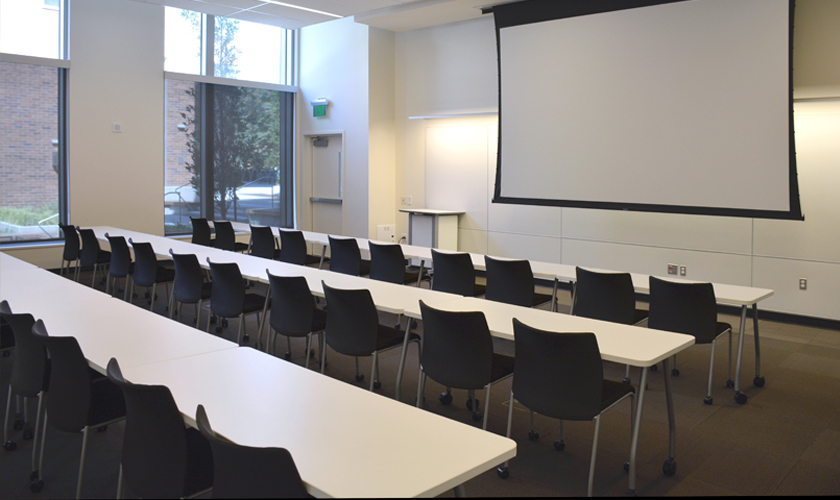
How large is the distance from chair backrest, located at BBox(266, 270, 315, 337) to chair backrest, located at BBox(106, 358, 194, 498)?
6.62 ft

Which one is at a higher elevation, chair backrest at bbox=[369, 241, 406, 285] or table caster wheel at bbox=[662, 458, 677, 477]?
chair backrest at bbox=[369, 241, 406, 285]

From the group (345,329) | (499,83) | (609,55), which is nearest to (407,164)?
(499,83)

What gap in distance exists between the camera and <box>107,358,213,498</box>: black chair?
7.12ft

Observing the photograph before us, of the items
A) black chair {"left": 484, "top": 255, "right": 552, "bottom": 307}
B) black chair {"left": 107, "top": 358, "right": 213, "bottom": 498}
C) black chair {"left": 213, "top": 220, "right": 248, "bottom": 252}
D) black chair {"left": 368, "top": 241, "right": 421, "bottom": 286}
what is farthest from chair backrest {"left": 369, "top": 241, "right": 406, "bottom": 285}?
black chair {"left": 107, "top": 358, "right": 213, "bottom": 498}

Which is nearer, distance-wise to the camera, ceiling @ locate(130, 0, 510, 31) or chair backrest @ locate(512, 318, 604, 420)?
chair backrest @ locate(512, 318, 604, 420)

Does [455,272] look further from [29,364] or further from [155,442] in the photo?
[155,442]

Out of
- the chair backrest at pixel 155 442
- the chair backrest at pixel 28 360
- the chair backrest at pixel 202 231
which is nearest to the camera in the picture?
the chair backrest at pixel 155 442

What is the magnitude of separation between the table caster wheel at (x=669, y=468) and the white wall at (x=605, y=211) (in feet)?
13.4

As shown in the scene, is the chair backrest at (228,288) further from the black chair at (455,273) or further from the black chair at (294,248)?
the black chair at (294,248)

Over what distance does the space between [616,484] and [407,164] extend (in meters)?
7.63

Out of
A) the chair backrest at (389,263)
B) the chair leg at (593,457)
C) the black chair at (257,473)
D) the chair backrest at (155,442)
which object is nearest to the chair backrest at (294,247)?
Result: the chair backrest at (389,263)

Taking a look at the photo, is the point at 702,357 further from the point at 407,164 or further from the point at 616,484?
the point at 407,164

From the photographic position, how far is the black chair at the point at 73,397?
8.97 ft

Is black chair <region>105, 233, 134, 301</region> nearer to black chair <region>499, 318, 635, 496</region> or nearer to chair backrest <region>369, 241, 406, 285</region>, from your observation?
chair backrest <region>369, 241, 406, 285</region>
